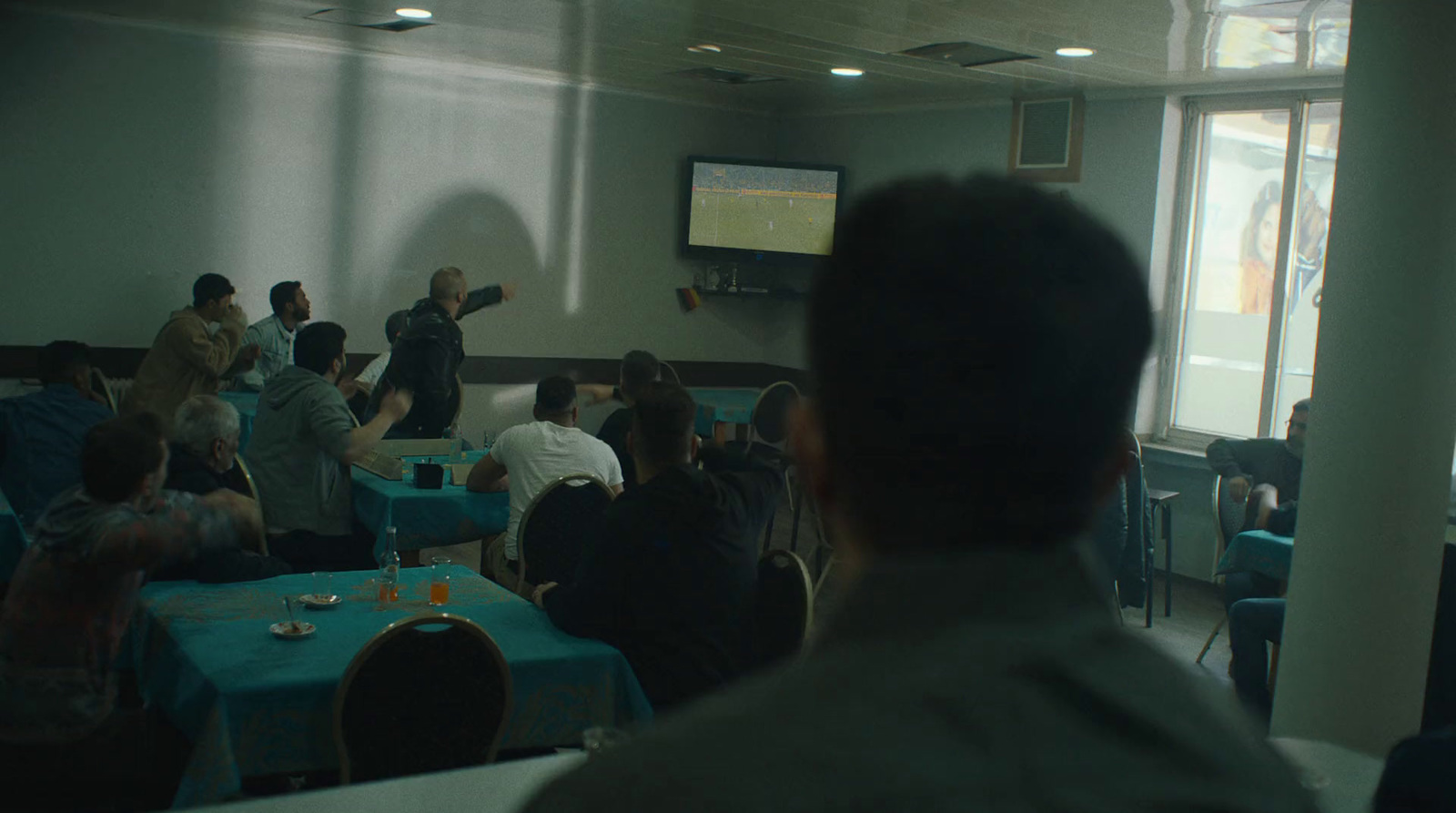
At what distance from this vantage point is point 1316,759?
230cm

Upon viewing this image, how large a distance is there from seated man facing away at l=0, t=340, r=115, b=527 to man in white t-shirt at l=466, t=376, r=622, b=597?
157 cm

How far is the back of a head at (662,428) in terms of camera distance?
10.9ft

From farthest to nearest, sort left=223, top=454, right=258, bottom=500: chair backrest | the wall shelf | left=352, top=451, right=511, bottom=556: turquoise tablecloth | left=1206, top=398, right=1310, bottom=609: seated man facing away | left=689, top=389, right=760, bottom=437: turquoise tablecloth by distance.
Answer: the wall shelf → left=689, top=389, right=760, bottom=437: turquoise tablecloth → left=1206, top=398, right=1310, bottom=609: seated man facing away → left=352, top=451, right=511, bottom=556: turquoise tablecloth → left=223, top=454, right=258, bottom=500: chair backrest

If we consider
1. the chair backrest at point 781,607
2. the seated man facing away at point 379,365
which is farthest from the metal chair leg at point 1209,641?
the seated man facing away at point 379,365

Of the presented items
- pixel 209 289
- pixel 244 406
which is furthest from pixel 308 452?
pixel 209 289

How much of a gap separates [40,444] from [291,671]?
249 cm

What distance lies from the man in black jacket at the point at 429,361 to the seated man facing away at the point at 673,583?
9.08 feet

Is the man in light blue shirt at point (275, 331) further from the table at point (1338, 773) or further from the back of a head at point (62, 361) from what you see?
the table at point (1338, 773)

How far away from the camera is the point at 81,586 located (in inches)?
110

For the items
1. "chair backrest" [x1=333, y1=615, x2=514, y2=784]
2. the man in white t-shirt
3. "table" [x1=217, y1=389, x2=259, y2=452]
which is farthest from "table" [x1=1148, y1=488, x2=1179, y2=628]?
"table" [x1=217, y1=389, x2=259, y2=452]

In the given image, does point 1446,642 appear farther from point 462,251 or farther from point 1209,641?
point 462,251

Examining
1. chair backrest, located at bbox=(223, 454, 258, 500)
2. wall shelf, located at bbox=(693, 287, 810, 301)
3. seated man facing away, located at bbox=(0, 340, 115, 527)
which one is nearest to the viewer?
chair backrest, located at bbox=(223, 454, 258, 500)

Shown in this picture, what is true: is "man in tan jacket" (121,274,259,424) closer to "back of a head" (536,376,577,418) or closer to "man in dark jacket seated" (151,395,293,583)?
"back of a head" (536,376,577,418)

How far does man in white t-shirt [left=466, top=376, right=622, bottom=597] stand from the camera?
182 inches
